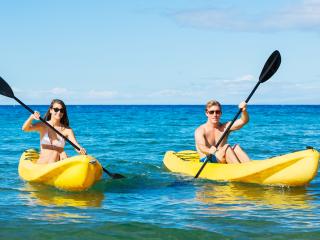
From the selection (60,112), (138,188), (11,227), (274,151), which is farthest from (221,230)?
(274,151)

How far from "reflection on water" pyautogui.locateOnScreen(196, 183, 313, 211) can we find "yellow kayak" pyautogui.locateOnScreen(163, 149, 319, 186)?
0.11m

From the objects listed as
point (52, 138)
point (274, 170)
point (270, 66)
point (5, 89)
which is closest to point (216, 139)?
point (274, 170)

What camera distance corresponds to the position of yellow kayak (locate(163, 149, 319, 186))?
8.21 meters

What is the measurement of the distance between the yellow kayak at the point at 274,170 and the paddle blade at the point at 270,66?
1.57 m

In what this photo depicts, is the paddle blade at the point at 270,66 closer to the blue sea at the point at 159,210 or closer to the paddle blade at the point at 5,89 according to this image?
the blue sea at the point at 159,210

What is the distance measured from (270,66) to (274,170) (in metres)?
1.89

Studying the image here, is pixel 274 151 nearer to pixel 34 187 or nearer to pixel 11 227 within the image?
pixel 34 187

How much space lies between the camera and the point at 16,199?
25.5ft

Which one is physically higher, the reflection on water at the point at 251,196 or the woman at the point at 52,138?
the woman at the point at 52,138

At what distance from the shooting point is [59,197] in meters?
7.84

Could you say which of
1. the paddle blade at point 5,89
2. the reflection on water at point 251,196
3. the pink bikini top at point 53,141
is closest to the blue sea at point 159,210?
the reflection on water at point 251,196

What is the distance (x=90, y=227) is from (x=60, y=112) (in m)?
2.81

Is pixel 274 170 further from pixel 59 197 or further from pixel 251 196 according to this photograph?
pixel 59 197

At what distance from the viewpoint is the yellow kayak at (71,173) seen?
784 centimetres
